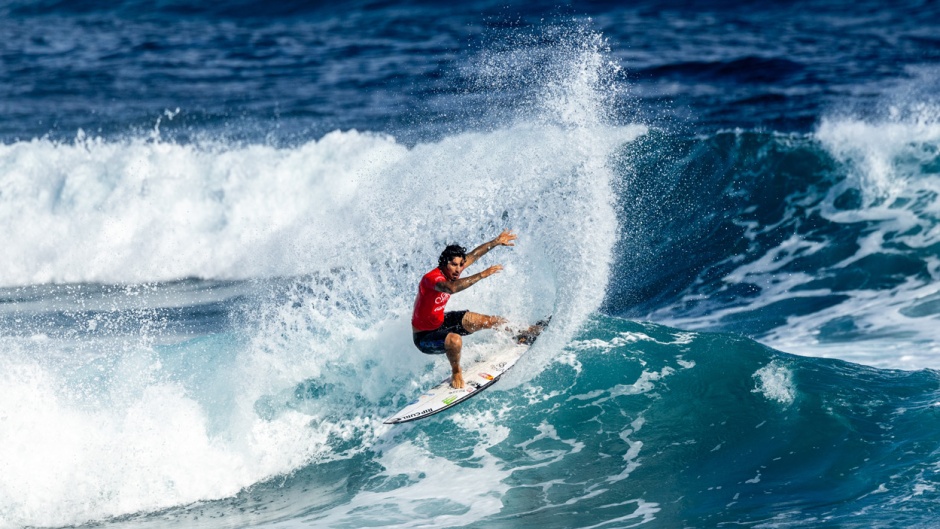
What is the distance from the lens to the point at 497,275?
472 inches

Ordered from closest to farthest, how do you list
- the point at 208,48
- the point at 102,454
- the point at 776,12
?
the point at 102,454 < the point at 776,12 < the point at 208,48

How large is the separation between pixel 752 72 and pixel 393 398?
1497cm

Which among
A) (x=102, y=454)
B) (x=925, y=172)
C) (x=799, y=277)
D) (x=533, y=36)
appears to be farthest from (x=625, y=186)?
(x=102, y=454)

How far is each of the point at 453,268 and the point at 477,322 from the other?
110 cm

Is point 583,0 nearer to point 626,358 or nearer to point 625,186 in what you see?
point 625,186

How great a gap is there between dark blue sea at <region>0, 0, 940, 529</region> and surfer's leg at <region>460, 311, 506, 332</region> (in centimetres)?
41

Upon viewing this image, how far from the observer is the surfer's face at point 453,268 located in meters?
9.40

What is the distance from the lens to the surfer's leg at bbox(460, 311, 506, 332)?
10.2 meters

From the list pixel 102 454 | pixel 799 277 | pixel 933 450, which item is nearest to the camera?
pixel 933 450


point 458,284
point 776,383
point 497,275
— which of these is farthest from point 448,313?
point 776,383

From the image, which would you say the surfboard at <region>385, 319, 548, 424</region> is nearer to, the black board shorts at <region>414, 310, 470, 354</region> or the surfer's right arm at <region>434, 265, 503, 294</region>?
the black board shorts at <region>414, 310, 470, 354</region>

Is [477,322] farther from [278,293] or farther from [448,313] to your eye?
[278,293]

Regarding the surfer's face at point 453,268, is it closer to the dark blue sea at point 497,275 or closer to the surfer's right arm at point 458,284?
the surfer's right arm at point 458,284

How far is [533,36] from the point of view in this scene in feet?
71.9
